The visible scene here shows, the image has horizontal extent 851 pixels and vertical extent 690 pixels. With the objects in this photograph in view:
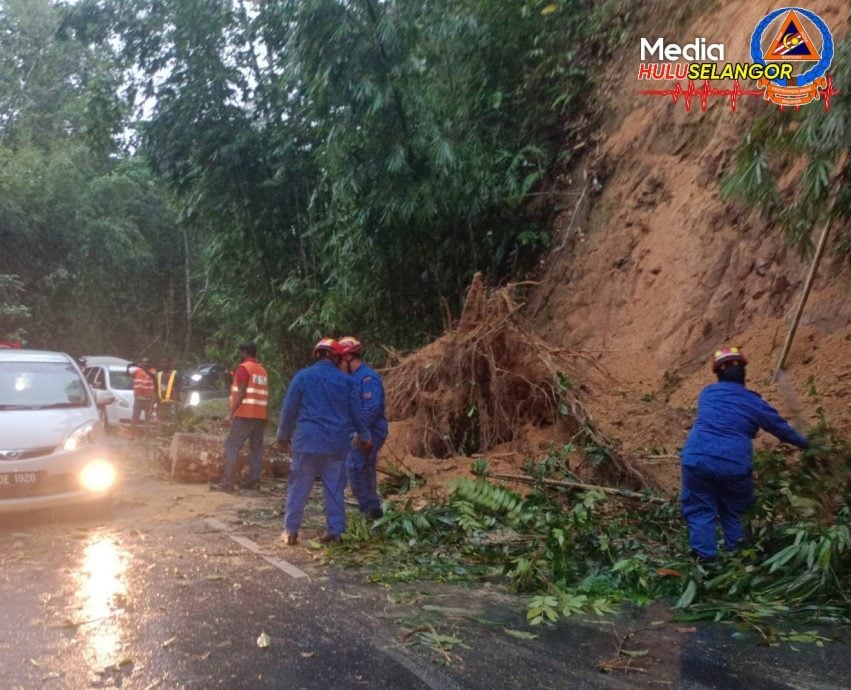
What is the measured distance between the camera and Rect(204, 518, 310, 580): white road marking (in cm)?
590

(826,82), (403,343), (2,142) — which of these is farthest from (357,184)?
(2,142)

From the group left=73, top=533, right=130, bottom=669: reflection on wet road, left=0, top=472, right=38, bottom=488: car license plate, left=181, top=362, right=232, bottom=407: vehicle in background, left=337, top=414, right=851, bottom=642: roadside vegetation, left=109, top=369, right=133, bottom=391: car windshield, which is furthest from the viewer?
left=181, top=362, right=232, bottom=407: vehicle in background

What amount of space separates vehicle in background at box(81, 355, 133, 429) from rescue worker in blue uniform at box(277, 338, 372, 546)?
10907 mm

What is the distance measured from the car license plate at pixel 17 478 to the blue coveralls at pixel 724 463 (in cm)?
568

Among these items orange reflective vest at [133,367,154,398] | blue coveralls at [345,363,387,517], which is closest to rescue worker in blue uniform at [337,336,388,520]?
blue coveralls at [345,363,387,517]

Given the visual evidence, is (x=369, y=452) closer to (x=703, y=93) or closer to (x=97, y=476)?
(x=97, y=476)

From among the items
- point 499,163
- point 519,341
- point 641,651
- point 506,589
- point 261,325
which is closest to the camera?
point 641,651

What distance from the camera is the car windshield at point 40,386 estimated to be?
8078 millimetres

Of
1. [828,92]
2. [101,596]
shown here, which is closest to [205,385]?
[101,596]

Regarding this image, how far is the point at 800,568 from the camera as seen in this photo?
17.2 feet

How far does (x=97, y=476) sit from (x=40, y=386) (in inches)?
54.9

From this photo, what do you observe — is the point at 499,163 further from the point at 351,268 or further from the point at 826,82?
the point at 826,82

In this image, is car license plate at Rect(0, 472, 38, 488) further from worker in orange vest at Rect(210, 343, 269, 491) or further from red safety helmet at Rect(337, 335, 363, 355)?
red safety helmet at Rect(337, 335, 363, 355)

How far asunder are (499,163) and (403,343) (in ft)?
11.5
